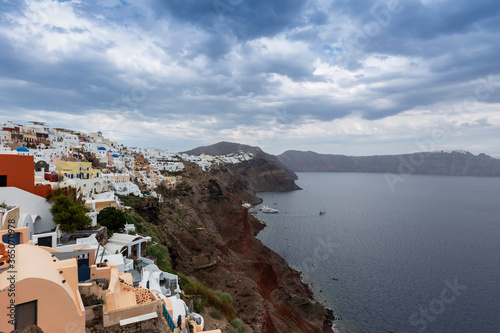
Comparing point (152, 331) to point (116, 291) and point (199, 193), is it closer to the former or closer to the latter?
point (116, 291)

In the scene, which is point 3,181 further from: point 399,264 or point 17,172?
point 399,264

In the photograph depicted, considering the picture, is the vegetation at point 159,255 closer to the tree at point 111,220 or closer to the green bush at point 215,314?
the tree at point 111,220

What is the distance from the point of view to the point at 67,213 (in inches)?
744

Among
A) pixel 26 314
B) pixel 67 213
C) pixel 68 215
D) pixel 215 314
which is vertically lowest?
pixel 215 314

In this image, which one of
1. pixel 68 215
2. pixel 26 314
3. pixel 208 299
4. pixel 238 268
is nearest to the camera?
pixel 26 314

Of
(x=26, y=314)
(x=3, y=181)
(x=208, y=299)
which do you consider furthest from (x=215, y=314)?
(x=3, y=181)

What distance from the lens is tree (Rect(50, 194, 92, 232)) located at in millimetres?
18719

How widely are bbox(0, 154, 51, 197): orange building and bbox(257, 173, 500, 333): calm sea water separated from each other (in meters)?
34.4

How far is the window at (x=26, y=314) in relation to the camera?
685 cm

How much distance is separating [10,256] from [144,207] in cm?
2883

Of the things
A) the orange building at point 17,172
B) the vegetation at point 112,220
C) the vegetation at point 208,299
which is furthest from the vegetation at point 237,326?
the orange building at point 17,172

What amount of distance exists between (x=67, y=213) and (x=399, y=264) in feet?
163

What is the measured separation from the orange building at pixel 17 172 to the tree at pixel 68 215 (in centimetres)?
191

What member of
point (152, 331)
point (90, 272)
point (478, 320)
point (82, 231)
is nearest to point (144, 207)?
point (82, 231)
